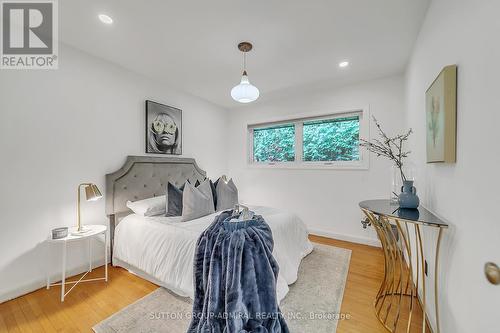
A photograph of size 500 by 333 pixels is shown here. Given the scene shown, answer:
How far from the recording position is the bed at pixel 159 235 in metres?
1.85

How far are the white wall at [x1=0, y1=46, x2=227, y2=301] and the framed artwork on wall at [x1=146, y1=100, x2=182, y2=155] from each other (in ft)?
0.38

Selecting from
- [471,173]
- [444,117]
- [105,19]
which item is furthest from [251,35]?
[471,173]

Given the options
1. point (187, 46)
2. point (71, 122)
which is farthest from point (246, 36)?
point (71, 122)

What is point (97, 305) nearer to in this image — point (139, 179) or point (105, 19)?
point (139, 179)

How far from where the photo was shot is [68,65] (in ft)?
7.36

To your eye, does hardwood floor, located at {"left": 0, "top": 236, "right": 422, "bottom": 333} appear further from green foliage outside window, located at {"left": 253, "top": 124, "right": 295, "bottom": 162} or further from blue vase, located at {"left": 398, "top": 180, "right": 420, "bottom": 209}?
green foliage outside window, located at {"left": 253, "top": 124, "right": 295, "bottom": 162}

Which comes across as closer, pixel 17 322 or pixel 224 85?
pixel 17 322

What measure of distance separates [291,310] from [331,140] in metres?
2.65

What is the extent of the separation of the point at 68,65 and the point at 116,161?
3.78ft

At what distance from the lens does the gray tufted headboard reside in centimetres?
255

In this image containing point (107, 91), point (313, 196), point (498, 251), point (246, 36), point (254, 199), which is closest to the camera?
point (498, 251)

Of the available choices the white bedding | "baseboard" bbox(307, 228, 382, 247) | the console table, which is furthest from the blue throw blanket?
"baseboard" bbox(307, 228, 382, 247)

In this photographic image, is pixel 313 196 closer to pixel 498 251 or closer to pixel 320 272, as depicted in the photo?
pixel 320 272

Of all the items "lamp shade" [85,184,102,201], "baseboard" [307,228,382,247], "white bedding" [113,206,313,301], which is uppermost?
"lamp shade" [85,184,102,201]
